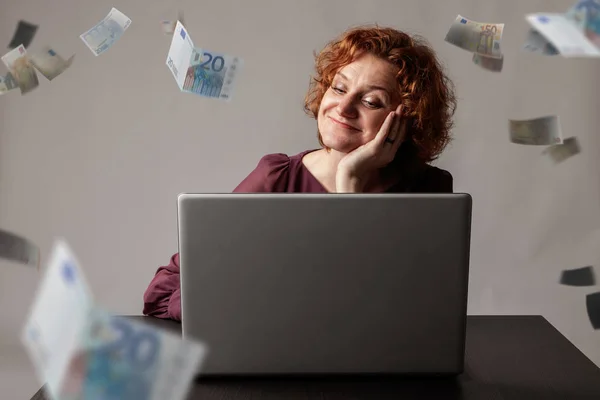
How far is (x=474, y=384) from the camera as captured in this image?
124cm

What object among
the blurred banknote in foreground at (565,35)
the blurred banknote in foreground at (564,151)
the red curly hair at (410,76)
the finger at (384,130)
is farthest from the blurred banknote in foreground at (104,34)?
the blurred banknote in foreground at (564,151)

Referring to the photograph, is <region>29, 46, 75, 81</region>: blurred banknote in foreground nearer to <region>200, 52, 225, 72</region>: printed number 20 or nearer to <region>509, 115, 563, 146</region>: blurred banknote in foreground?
<region>200, 52, 225, 72</region>: printed number 20

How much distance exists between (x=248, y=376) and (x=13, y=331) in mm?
2483

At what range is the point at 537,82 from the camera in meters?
3.14

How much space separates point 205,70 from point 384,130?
19.3 inches

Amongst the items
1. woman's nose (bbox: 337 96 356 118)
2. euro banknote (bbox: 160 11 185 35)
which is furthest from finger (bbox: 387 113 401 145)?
euro banknote (bbox: 160 11 185 35)

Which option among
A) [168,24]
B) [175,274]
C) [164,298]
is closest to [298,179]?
[175,274]

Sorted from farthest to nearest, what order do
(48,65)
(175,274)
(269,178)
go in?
(48,65), (269,178), (175,274)

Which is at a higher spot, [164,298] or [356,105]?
[356,105]

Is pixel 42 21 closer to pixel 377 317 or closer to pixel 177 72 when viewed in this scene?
pixel 177 72

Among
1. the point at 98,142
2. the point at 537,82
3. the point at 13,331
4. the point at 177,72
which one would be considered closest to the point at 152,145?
the point at 98,142

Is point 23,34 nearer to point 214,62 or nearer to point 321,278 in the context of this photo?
point 214,62

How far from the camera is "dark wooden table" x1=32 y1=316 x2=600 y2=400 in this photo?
3.86 feet

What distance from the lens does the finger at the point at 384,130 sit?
1.92 meters
